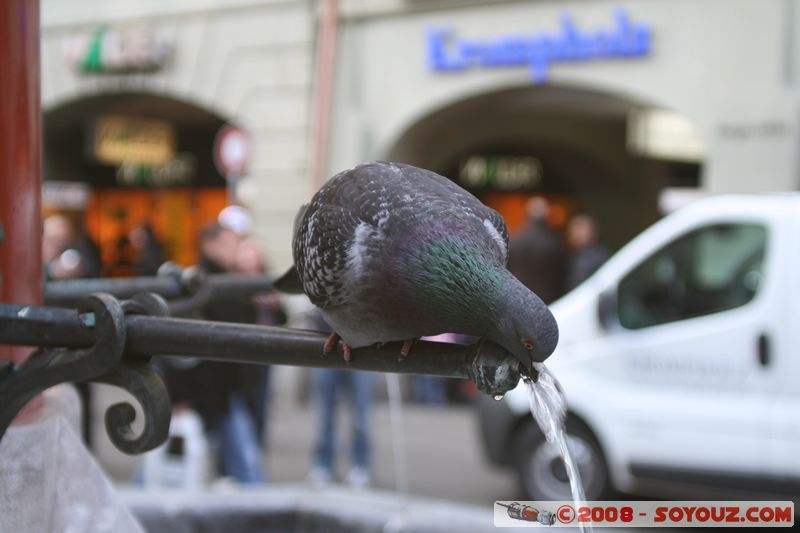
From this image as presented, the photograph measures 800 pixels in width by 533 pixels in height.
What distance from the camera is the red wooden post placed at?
2.09 metres

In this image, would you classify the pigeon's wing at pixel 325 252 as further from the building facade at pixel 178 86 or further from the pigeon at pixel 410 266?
the building facade at pixel 178 86

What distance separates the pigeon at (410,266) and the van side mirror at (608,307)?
495 cm

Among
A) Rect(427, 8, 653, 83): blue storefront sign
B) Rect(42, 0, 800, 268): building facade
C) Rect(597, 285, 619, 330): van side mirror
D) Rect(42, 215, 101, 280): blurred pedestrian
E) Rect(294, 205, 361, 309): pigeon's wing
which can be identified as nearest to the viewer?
Rect(294, 205, 361, 309): pigeon's wing

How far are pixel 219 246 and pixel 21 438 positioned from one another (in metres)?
4.85

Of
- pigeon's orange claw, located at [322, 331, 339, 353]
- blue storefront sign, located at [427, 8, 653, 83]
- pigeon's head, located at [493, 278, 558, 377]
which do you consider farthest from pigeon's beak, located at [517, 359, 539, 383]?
blue storefront sign, located at [427, 8, 653, 83]

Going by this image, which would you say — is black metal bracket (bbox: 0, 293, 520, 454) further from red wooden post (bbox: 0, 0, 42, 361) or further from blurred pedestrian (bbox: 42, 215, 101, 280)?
blurred pedestrian (bbox: 42, 215, 101, 280)

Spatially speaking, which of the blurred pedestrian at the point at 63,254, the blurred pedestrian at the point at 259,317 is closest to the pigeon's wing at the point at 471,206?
the blurred pedestrian at the point at 63,254

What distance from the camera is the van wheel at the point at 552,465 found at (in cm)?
677

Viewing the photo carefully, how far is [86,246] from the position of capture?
42.4 ft

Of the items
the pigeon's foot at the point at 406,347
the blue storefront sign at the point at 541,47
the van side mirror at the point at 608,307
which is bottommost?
the van side mirror at the point at 608,307

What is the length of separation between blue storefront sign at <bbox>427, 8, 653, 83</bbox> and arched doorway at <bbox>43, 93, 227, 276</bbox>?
20.6 feet

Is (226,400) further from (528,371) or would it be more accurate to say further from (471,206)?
(528,371)

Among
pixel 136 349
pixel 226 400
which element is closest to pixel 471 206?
pixel 136 349

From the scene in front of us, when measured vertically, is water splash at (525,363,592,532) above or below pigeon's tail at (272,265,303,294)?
below
